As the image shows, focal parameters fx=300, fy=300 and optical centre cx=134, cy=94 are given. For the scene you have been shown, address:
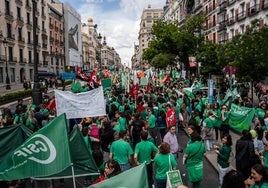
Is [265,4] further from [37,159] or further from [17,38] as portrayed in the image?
[17,38]

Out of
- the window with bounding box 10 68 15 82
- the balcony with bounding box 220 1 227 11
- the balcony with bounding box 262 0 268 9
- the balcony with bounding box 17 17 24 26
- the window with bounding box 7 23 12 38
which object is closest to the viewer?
the balcony with bounding box 262 0 268 9

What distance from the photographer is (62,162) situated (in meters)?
4.40

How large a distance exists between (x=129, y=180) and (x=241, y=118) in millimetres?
7704

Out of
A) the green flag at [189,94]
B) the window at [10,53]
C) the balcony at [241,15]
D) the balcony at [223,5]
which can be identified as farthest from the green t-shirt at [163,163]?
the window at [10,53]

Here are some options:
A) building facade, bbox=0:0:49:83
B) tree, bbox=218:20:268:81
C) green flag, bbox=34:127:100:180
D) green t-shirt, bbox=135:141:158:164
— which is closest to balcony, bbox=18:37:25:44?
building facade, bbox=0:0:49:83

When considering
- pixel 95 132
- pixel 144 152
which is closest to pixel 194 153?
pixel 144 152

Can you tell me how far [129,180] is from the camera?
142 inches

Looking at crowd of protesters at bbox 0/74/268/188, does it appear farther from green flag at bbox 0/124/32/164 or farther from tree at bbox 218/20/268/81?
tree at bbox 218/20/268/81

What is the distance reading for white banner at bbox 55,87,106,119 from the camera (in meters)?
7.89

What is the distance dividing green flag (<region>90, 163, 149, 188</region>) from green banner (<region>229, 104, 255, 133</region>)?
708 cm

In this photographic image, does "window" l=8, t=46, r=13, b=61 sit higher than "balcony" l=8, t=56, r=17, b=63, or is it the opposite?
"window" l=8, t=46, r=13, b=61

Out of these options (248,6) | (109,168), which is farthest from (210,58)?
(109,168)

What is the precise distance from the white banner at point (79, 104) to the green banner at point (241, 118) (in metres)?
5.01

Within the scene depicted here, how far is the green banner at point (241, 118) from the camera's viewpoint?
998cm
